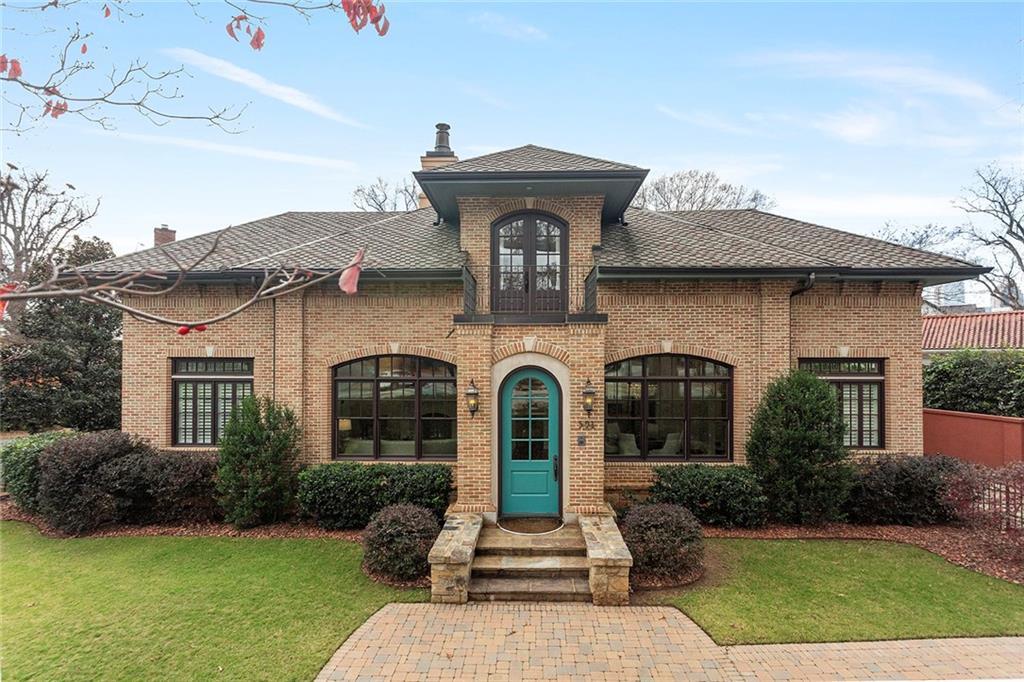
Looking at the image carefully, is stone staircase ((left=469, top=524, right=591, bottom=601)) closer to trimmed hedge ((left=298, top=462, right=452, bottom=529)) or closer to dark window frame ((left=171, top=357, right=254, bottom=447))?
trimmed hedge ((left=298, top=462, right=452, bottom=529))

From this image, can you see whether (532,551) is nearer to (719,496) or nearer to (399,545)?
(399,545)

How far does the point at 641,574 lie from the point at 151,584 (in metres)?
6.92

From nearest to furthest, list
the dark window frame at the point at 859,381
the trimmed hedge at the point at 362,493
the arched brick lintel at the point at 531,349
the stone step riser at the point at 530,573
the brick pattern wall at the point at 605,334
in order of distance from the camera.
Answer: the stone step riser at the point at 530,573 < the arched brick lintel at the point at 531,349 < the trimmed hedge at the point at 362,493 < the brick pattern wall at the point at 605,334 < the dark window frame at the point at 859,381

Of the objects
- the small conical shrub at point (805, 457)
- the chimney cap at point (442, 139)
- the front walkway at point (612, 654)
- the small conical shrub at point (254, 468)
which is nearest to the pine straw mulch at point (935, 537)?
the small conical shrub at point (805, 457)

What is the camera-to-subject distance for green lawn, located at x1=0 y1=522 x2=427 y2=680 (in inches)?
195

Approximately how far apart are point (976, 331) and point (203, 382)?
26.9 m

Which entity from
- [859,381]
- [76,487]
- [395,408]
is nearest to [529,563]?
[395,408]

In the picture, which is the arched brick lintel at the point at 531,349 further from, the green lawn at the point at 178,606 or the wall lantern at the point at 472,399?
the green lawn at the point at 178,606

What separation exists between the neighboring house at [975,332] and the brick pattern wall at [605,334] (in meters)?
10.2

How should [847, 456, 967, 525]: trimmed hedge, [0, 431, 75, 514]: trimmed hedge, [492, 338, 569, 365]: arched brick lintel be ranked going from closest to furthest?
[492, 338, 569, 365]: arched brick lintel, [847, 456, 967, 525]: trimmed hedge, [0, 431, 75, 514]: trimmed hedge

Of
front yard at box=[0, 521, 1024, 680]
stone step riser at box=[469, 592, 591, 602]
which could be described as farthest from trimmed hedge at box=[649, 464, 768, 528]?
stone step riser at box=[469, 592, 591, 602]

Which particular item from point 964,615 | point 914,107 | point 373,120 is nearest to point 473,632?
point 964,615

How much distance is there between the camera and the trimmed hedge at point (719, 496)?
334 inches

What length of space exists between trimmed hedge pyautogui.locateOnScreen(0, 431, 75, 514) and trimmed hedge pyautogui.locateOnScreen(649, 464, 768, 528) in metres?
12.1
